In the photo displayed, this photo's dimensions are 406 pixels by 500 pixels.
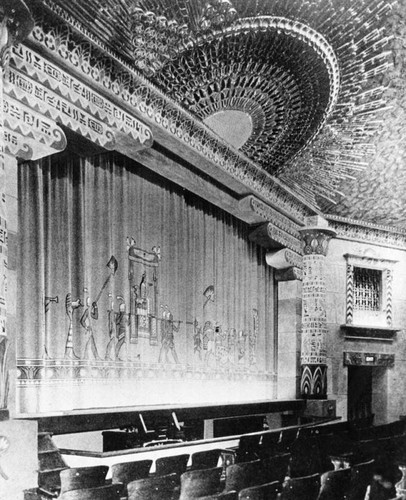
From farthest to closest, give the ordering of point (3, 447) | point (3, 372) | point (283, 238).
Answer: point (283, 238), point (3, 372), point (3, 447)

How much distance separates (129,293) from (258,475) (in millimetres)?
3920

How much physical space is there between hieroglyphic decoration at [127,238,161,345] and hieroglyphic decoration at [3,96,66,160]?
3.02m

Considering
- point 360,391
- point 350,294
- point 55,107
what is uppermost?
point 55,107

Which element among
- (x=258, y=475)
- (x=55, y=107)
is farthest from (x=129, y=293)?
(x=258, y=475)

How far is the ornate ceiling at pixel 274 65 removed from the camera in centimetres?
628

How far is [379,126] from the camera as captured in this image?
9.76m

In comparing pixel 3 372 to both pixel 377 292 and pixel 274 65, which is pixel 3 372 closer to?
pixel 274 65

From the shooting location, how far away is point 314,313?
11766 millimetres

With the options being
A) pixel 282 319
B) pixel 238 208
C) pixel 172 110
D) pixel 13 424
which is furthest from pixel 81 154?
pixel 282 319

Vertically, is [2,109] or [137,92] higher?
[137,92]

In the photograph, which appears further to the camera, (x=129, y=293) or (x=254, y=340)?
(x=254, y=340)

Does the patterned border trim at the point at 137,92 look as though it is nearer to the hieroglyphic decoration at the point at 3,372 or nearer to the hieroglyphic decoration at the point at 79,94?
the hieroglyphic decoration at the point at 79,94

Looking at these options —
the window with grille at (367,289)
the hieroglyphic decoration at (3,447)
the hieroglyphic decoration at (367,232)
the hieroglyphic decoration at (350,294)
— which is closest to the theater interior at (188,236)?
the hieroglyphic decoration at (3,447)

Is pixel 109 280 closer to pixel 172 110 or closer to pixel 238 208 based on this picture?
pixel 172 110
